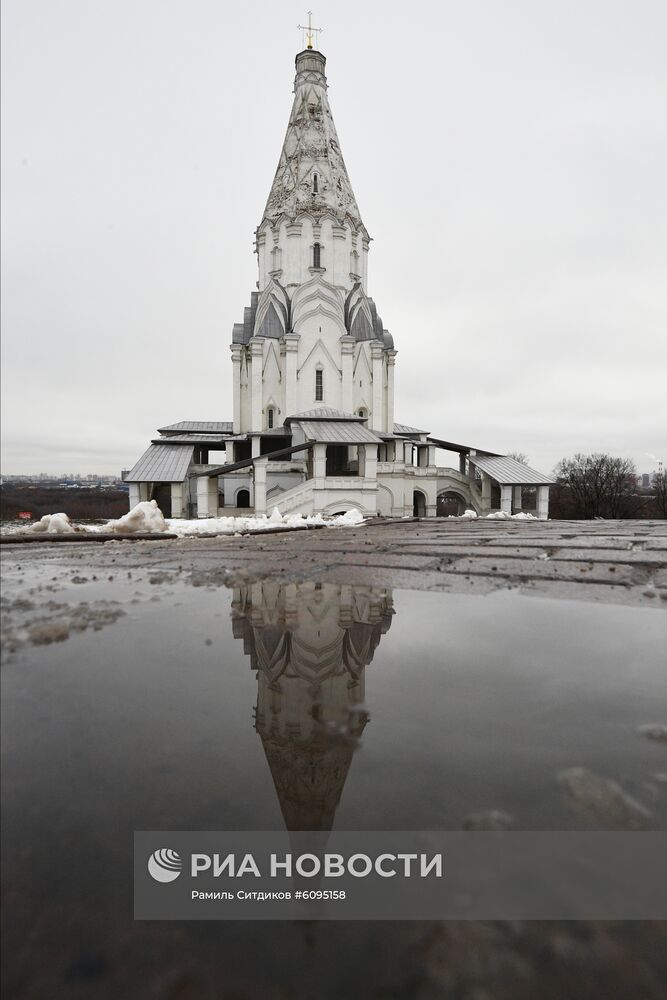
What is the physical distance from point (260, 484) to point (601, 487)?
31.5 meters

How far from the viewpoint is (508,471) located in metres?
23.5

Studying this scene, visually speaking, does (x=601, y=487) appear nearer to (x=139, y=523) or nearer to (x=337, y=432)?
(x=337, y=432)

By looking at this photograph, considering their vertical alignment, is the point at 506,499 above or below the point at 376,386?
below

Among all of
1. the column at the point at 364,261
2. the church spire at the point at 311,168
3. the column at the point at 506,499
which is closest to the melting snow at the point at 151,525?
the column at the point at 506,499

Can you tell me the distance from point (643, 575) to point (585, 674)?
3.00m

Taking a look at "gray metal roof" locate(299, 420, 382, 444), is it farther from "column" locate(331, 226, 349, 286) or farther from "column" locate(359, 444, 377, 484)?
"column" locate(331, 226, 349, 286)

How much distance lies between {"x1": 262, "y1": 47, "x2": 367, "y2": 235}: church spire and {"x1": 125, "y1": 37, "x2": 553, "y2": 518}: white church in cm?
7

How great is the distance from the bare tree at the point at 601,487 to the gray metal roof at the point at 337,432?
79.2 ft

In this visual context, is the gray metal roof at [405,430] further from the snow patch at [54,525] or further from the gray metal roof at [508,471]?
the snow patch at [54,525]

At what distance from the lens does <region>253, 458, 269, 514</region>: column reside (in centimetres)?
1870

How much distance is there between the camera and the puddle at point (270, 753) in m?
0.88

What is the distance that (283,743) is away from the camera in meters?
1.48

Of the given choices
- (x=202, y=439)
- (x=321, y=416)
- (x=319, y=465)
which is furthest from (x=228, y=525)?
(x=202, y=439)

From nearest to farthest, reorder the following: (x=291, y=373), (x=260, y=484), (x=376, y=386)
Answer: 1. (x=260, y=484)
2. (x=291, y=373)
3. (x=376, y=386)
